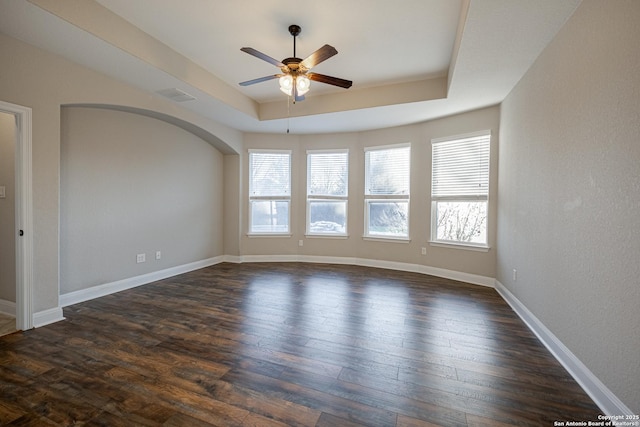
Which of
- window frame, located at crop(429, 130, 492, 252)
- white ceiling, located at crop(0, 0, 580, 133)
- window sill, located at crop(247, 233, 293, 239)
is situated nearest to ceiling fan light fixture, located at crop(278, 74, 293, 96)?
white ceiling, located at crop(0, 0, 580, 133)

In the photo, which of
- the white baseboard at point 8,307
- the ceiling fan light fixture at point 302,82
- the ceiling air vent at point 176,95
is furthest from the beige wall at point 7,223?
the ceiling fan light fixture at point 302,82

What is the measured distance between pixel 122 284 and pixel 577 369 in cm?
508

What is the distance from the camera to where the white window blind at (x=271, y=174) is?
6.00m

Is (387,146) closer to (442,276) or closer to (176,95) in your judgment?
(442,276)

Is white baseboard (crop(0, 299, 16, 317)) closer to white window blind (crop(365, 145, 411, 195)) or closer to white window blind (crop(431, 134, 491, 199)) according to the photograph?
white window blind (crop(365, 145, 411, 195))

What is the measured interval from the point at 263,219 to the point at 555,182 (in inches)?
192

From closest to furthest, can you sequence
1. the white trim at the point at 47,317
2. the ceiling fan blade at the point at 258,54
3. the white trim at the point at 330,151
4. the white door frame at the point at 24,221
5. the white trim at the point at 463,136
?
the ceiling fan blade at the point at 258,54 < the white door frame at the point at 24,221 < the white trim at the point at 47,317 < the white trim at the point at 463,136 < the white trim at the point at 330,151

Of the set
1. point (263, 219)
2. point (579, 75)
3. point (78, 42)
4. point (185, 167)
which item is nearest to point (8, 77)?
point (78, 42)

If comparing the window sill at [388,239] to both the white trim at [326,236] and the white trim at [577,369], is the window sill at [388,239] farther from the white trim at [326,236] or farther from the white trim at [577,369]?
the white trim at [577,369]

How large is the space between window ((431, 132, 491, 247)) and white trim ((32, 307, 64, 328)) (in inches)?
204

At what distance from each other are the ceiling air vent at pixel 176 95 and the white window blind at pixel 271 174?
2048 mm

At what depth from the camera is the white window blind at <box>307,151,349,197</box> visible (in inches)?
231

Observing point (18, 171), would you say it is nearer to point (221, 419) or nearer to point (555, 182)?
point (221, 419)

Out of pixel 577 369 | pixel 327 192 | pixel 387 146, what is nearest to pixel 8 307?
pixel 327 192
